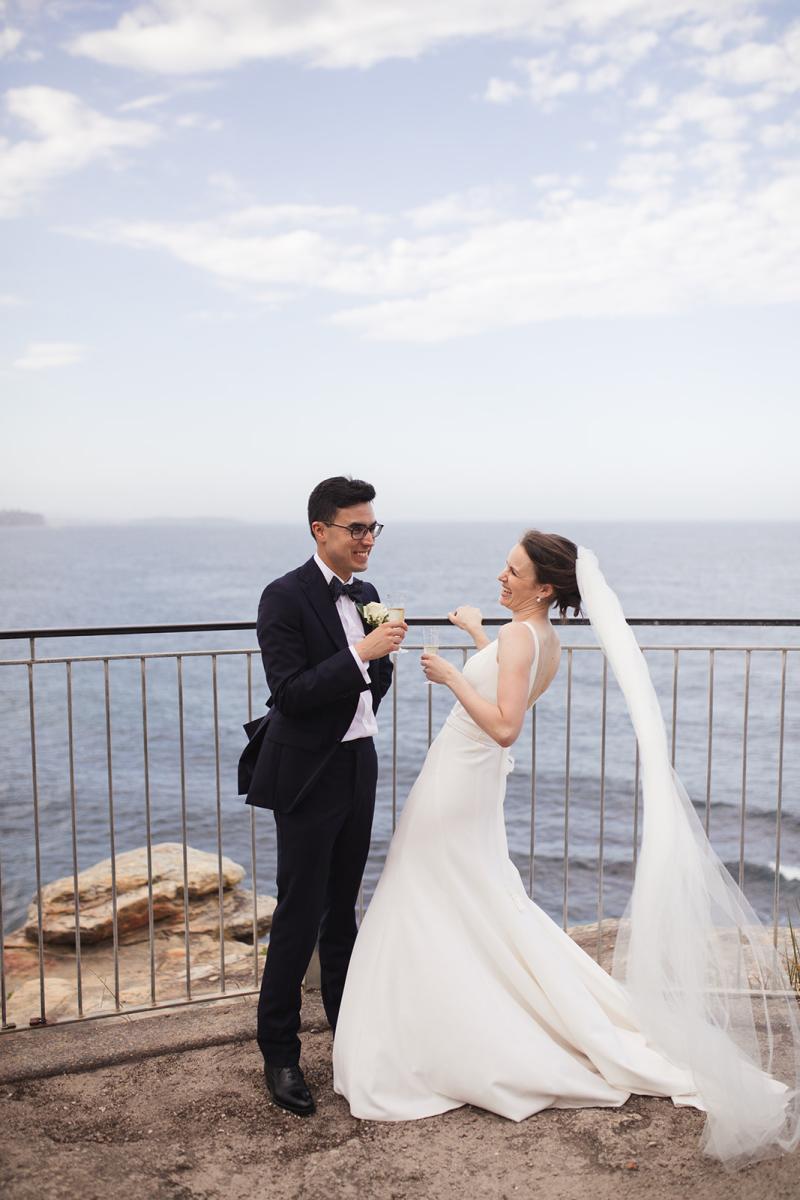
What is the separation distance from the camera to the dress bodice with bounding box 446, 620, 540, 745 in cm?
297

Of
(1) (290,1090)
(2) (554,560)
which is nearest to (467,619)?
(2) (554,560)

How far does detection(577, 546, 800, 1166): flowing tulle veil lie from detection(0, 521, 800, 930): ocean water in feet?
2.22

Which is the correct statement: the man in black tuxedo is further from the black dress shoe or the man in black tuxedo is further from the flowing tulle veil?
Answer: the flowing tulle veil

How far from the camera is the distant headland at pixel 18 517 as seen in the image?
6694 centimetres

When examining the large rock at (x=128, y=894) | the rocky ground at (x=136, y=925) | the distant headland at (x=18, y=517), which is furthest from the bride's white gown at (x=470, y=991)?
the distant headland at (x=18, y=517)

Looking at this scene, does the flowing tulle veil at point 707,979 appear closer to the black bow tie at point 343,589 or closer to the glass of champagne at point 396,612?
the glass of champagne at point 396,612

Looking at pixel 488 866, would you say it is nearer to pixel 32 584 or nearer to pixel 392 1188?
pixel 392 1188

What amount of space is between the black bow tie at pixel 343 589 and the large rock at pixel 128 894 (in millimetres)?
6091

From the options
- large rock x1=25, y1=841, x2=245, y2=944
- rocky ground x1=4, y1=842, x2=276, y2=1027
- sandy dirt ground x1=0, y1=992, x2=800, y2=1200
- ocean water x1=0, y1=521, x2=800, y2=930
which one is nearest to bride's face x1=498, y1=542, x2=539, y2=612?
ocean water x1=0, y1=521, x2=800, y2=930

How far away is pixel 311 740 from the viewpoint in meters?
2.85

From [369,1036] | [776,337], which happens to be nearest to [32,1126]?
[369,1036]

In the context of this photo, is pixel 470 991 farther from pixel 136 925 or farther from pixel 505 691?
pixel 136 925

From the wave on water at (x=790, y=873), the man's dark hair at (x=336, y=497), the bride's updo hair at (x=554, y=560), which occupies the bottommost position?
the wave on water at (x=790, y=873)

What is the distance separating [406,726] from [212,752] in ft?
16.1
